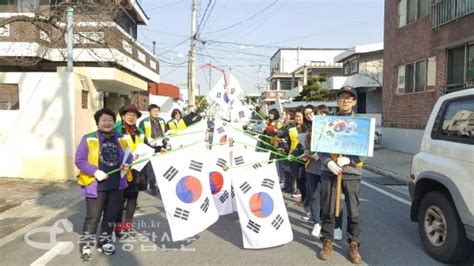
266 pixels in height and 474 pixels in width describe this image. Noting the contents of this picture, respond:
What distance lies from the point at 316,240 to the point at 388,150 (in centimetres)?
1382

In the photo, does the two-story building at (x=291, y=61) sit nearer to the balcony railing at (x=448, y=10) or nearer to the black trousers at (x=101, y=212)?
the balcony railing at (x=448, y=10)

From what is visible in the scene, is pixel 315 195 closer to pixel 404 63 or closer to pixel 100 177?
pixel 100 177

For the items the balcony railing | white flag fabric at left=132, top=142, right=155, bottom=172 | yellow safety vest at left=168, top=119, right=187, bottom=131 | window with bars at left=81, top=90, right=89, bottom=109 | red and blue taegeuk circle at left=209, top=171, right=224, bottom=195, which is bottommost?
red and blue taegeuk circle at left=209, top=171, right=224, bottom=195

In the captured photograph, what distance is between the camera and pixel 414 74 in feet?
55.8

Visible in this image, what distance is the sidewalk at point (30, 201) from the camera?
6.32 metres

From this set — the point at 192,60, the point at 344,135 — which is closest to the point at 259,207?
the point at 344,135

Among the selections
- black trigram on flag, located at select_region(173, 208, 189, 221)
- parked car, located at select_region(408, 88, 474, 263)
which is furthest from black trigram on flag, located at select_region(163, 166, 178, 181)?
parked car, located at select_region(408, 88, 474, 263)

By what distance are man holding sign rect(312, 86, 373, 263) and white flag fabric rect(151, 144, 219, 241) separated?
1.32 metres

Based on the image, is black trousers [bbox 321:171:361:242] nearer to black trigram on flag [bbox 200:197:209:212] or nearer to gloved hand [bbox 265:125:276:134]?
black trigram on flag [bbox 200:197:209:212]

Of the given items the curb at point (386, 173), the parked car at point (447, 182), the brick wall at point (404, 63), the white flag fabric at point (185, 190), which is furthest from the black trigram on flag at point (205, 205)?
the brick wall at point (404, 63)

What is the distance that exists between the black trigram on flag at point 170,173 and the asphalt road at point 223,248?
881mm

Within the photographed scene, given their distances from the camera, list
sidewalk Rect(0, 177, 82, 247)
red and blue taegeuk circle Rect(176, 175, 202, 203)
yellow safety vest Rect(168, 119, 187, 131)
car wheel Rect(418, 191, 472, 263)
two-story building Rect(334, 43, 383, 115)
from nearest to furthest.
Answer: car wheel Rect(418, 191, 472, 263), red and blue taegeuk circle Rect(176, 175, 202, 203), sidewalk Rect(0, 177, 82, 247), yellow safety vest Rect(168, 119, 187, 131), two-story building Rect(334, 43, 383, 115)

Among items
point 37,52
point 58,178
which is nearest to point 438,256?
point 58,178

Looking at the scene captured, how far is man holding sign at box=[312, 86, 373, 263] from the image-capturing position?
4.55 meters
